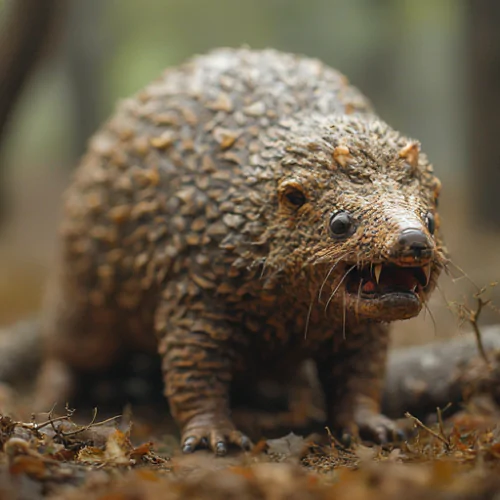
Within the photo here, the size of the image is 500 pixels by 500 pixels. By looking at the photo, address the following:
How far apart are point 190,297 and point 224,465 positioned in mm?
1222

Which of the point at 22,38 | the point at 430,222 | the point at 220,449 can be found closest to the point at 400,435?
the point at 220,449

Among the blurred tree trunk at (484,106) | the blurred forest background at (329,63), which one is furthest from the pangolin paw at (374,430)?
the blurred tree trunk at (484,106)

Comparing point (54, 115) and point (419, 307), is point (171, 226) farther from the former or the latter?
point (54, 115)

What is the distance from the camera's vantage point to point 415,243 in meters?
3.39

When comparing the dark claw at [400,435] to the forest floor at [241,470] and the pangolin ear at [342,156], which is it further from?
the pangolin ear at [342,156]

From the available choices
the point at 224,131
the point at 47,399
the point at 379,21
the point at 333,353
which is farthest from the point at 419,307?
the point at 379,21

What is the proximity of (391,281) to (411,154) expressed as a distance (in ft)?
2.44

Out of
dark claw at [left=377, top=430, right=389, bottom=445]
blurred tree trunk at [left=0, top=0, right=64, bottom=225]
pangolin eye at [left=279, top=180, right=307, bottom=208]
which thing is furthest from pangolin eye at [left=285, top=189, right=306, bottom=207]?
blurred tree trunk at [left=0, top=0, right=64, bottom=225]

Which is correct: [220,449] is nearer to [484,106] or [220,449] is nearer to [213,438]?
[213,438]

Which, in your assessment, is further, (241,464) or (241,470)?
(241,464)

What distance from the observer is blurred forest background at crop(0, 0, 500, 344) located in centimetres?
983

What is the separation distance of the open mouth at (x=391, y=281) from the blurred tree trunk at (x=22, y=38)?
450cm

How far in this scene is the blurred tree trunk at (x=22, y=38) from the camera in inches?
271

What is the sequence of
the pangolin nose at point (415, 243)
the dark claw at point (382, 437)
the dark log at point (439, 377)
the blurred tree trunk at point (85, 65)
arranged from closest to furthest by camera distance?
the pangolin nose at point (415, 243) < the dark claw at point (382, 437) < the dark log at point (439, 377) < the blurred tree trunk at point (85, 65)
